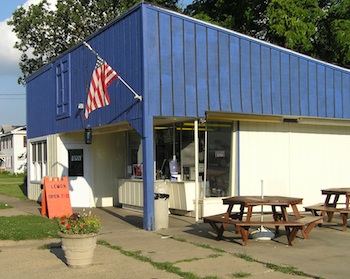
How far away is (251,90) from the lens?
13.7 meters

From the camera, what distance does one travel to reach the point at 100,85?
12992 millimetres

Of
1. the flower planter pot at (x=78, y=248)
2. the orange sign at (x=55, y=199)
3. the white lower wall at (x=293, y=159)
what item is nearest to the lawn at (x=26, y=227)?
the orange sign at (x=55, y=199)

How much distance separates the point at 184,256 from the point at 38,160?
1333 centimetres

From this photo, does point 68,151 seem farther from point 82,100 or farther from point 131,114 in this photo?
point 131,114

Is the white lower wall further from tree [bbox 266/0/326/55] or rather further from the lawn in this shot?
tree [bbox 266/0/326/55]

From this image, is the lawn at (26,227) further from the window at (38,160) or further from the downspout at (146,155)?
the window at (38,160)

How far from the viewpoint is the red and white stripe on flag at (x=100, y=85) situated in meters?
12.4

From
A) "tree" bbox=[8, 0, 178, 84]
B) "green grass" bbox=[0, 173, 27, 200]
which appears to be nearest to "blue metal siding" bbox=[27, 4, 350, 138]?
"green grass" bbox=[0, 173, 27, 200]

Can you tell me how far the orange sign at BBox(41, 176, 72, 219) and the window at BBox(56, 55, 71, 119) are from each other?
10.3ft

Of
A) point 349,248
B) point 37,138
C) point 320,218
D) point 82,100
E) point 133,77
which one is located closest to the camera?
point 349,248

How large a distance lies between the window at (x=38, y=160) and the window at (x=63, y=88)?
100 inches

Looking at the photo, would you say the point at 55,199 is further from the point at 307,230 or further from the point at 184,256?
the point at 307,230

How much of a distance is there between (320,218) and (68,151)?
413 inches

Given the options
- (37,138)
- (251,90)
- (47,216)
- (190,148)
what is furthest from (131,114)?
(37,138)
